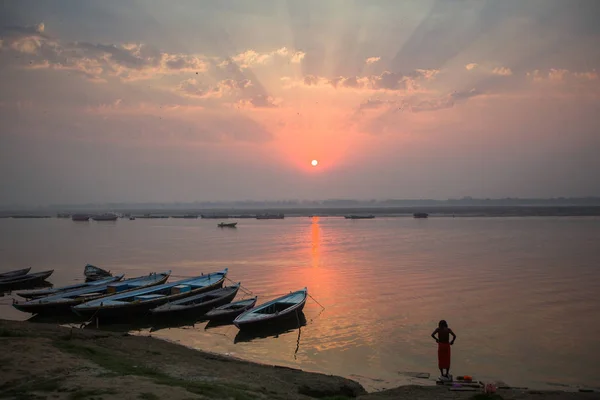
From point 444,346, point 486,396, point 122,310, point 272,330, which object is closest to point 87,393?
point 486,396

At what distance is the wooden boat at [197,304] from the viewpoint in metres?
22.1

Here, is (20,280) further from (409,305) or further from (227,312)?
(409,305)

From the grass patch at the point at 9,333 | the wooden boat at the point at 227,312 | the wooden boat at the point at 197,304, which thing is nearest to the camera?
the grass patch at the point at 9,333

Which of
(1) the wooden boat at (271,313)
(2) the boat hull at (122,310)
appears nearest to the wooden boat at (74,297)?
(2) the boat hull at (122,310)

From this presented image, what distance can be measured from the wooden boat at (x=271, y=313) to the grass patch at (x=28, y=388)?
9.58 m

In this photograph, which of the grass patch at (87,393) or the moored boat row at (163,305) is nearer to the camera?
the grass patch at (87,393)

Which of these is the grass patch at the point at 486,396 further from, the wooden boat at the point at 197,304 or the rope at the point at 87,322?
the rope at the point at 87,322

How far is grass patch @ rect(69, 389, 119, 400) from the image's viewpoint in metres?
9.36

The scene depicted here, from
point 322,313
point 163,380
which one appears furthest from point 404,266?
point 163,380

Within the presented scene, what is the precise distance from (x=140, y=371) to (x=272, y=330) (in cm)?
923

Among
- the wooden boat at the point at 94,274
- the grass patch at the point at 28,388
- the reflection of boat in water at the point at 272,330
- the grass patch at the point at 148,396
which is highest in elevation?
the grass patch at the point at 28,388

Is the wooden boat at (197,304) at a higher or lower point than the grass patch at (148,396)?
lower

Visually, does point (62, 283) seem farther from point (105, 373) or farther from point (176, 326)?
point (105, 373)

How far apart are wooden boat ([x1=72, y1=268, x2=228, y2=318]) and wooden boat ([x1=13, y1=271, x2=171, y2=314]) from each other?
1180mm
